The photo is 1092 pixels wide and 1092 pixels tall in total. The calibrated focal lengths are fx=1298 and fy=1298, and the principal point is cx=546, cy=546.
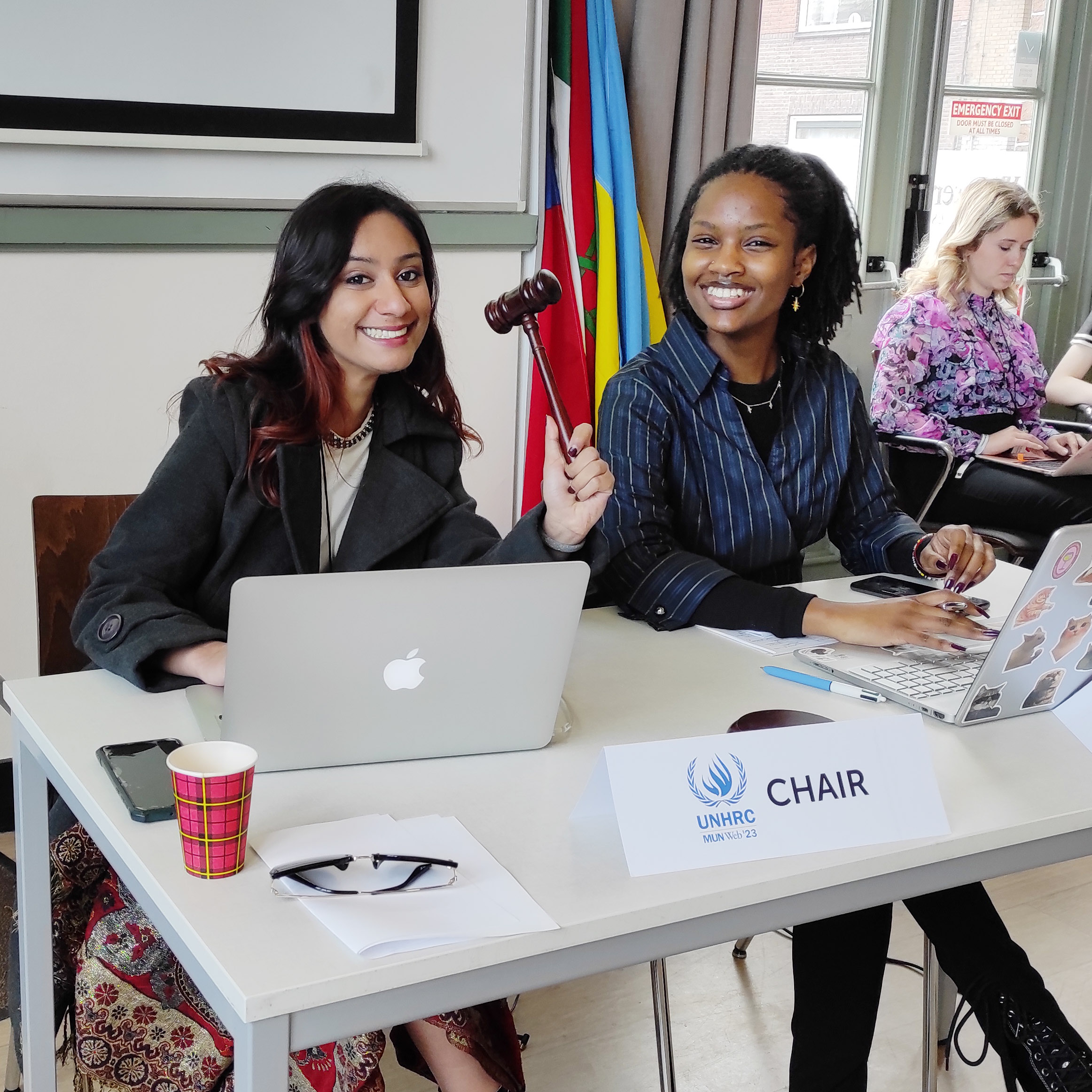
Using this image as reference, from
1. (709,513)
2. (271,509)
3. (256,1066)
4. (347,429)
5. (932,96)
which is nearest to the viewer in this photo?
(256,1066)

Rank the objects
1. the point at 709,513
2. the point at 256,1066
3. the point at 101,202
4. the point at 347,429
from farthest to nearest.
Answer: the point at 101,202, the point at 709,513, the point at 347,429, the point at 256,1066

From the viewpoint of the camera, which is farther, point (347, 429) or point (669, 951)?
point (347, 429)

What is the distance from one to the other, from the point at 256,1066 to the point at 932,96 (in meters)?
3.72

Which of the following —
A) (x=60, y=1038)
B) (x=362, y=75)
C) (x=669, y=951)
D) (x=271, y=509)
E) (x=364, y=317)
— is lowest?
(x=60, y=1038)

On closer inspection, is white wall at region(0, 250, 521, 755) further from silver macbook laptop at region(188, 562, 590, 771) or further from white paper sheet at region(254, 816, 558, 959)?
white paper sheet at region(254, 816, 558, 959)

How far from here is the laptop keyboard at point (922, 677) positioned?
1461 millimetres

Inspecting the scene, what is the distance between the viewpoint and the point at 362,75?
8.64 feet

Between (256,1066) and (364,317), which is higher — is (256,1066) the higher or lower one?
the lower one

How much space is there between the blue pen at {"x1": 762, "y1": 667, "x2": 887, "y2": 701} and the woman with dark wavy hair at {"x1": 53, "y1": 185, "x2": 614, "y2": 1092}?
28cm

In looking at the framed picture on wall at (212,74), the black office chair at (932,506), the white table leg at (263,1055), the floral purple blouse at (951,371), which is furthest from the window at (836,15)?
the white table leg at (263,1055)

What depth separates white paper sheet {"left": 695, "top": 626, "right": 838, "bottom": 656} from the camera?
5.27 ft

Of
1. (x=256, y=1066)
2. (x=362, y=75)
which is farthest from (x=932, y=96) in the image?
(x=256, y=1066)

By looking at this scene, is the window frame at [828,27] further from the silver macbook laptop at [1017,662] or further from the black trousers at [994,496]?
the silver macbook laptop at [1017,662]

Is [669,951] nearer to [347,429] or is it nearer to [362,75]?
[347,429]
